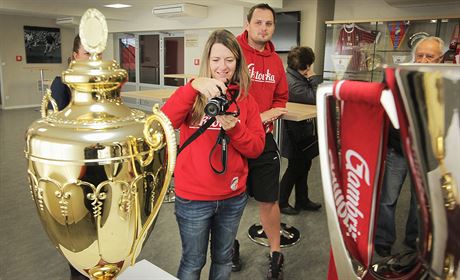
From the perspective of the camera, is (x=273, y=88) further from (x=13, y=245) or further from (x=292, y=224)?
(x=13, y=245)

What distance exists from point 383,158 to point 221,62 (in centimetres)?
92

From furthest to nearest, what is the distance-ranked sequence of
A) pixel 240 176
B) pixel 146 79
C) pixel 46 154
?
pixel 146 79 → pixel 240 176 → pixel 46 154

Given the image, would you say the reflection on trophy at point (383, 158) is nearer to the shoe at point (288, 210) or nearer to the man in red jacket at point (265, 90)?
the man in red jacket at point (265, 90)

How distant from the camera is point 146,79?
32.8 feet

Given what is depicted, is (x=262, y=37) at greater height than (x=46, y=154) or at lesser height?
greater

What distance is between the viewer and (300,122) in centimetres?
293

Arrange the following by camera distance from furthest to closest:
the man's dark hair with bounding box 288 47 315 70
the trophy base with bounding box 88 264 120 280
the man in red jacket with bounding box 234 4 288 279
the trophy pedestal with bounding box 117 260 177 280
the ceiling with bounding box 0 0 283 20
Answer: the ceiling with bounding box 0 0 283 20 → the man's dark hair with bounding box 288 47 315 70 → the man in red jacket with bounding box 234 4 288 279 → the trophy pedestal with bounding box 117 260 177 280 → the trophy base with bounding box 88 264 120 280

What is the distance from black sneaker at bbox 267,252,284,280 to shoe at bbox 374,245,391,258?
1.61 metres

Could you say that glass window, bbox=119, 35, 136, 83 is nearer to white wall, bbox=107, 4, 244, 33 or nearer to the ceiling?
white wall, bbox=107, 4, 244, 33

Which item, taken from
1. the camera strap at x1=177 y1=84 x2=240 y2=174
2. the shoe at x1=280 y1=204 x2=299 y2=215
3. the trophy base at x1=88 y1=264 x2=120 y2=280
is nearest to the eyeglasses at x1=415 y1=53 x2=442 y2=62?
the camera strap at x1=177 y1=84 x2=240 y2=174

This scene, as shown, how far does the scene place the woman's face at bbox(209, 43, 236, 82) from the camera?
4.55ft

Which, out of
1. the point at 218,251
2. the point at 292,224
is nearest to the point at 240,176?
the point at 218,251

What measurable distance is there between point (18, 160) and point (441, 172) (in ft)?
17.3

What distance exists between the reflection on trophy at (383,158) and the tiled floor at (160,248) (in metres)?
1.80
